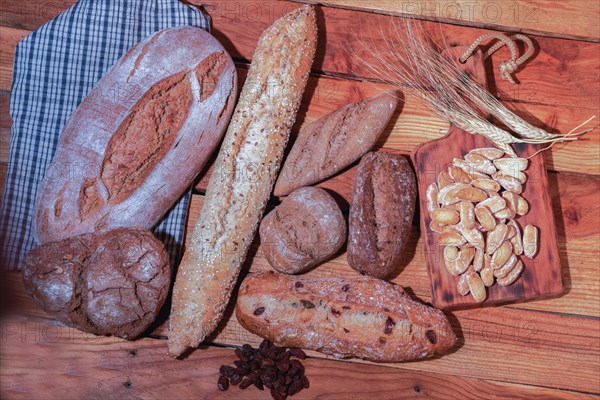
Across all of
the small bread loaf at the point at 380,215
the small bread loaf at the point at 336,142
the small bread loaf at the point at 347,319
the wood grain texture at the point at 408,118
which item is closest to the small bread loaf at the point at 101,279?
the small bread loaf at the point at 347,319

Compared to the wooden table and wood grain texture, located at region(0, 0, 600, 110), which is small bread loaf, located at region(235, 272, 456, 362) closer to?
the wooden table

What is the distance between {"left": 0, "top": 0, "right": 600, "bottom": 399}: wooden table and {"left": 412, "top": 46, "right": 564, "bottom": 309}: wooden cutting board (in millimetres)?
159

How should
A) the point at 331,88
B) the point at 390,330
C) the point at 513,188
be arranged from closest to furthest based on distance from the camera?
the point at 390,330 < the point at 513,188 < the point at 331,88

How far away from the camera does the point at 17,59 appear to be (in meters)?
2.37

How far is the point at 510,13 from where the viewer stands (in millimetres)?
2592

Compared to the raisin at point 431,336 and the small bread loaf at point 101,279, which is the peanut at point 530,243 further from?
the small bread loaf at point 101,279

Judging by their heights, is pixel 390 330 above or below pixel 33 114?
below

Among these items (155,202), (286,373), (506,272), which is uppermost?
(155,202)

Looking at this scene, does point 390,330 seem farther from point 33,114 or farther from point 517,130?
point 33,114

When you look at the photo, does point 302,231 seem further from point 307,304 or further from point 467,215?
point 467,215

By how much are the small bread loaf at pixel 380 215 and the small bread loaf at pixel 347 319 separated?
11 centimetres

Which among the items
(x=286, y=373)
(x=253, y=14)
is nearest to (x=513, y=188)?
(x=286, y=373)

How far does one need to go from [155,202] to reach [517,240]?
1.44 m

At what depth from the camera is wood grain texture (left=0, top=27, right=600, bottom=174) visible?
250cm
